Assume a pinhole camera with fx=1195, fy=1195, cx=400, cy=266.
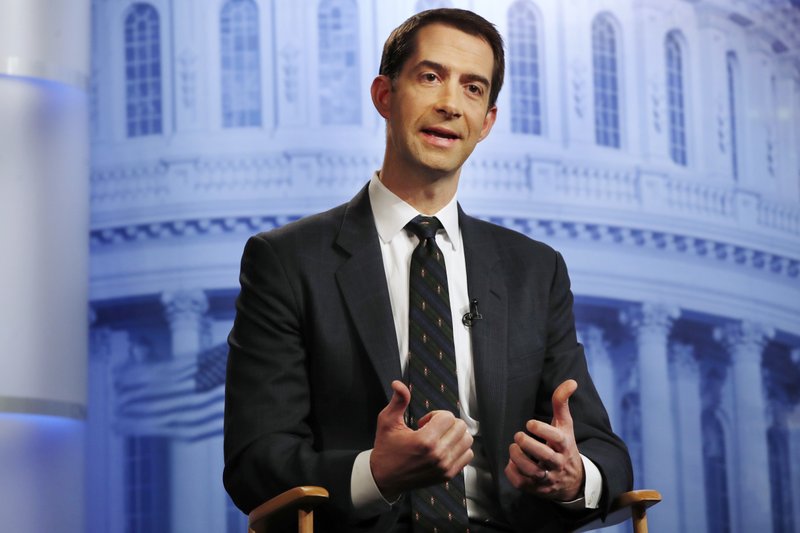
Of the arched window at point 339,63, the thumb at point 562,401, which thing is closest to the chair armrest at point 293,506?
the thumb at point 562,401

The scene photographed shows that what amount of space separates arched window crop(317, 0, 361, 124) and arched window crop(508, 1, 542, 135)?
2.24ft

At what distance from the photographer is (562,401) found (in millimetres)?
2250

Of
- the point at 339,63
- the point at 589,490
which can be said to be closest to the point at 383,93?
the point at 589,490

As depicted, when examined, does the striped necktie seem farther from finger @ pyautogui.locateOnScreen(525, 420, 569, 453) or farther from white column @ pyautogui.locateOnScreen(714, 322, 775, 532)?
white column @ pyautogui.locateOnScreen(714, 322, 775, 532)

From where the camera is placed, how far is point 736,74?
5414 mm

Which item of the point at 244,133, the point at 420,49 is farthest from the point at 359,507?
the point at 244,133

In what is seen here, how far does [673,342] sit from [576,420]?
2.71m

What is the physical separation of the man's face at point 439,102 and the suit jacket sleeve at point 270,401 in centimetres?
39

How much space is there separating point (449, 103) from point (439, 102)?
3cm

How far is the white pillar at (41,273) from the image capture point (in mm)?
3760

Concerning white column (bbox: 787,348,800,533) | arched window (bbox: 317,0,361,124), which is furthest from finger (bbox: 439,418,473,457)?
white column (bbox: 787,348,800,533)

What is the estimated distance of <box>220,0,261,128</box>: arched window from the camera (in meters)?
4.82

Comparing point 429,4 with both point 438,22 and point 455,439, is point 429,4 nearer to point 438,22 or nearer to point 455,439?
point 438,22

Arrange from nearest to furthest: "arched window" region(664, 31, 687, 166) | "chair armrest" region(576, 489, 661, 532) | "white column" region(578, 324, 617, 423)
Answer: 1. "chair armrest" region(576, 489, 661, 532)
2. "white column" region(578, 324, 617, 423)
3. "arched window" region(664, 31, 687, 166)
